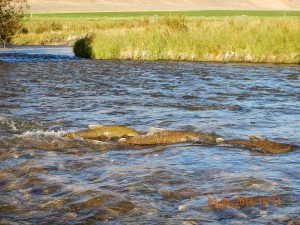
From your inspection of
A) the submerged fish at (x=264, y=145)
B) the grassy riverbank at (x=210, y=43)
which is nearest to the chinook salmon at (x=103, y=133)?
→ the submerged fish at (x=264, y=145)

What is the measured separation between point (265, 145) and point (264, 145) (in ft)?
0.05

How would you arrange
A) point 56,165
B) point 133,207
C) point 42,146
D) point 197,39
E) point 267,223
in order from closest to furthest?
point 267,223, point 133,207, point 56,165, point 42,146, point 197,39

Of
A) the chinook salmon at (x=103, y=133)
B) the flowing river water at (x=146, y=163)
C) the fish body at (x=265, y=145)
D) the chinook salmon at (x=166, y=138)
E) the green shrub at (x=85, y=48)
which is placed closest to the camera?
the flowing river water at (x=146, y=163)

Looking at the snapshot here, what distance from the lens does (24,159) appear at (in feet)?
25.0

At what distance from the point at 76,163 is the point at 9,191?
1.44 metres

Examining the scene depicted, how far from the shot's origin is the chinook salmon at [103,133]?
8.91 metres

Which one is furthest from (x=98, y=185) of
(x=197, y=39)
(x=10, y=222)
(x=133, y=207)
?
(x=197, y=39)

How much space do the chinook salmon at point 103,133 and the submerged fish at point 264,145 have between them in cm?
161

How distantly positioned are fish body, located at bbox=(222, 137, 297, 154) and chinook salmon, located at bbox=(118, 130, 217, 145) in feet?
1.43

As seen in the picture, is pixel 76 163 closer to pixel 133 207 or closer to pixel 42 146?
pixel 42 146
